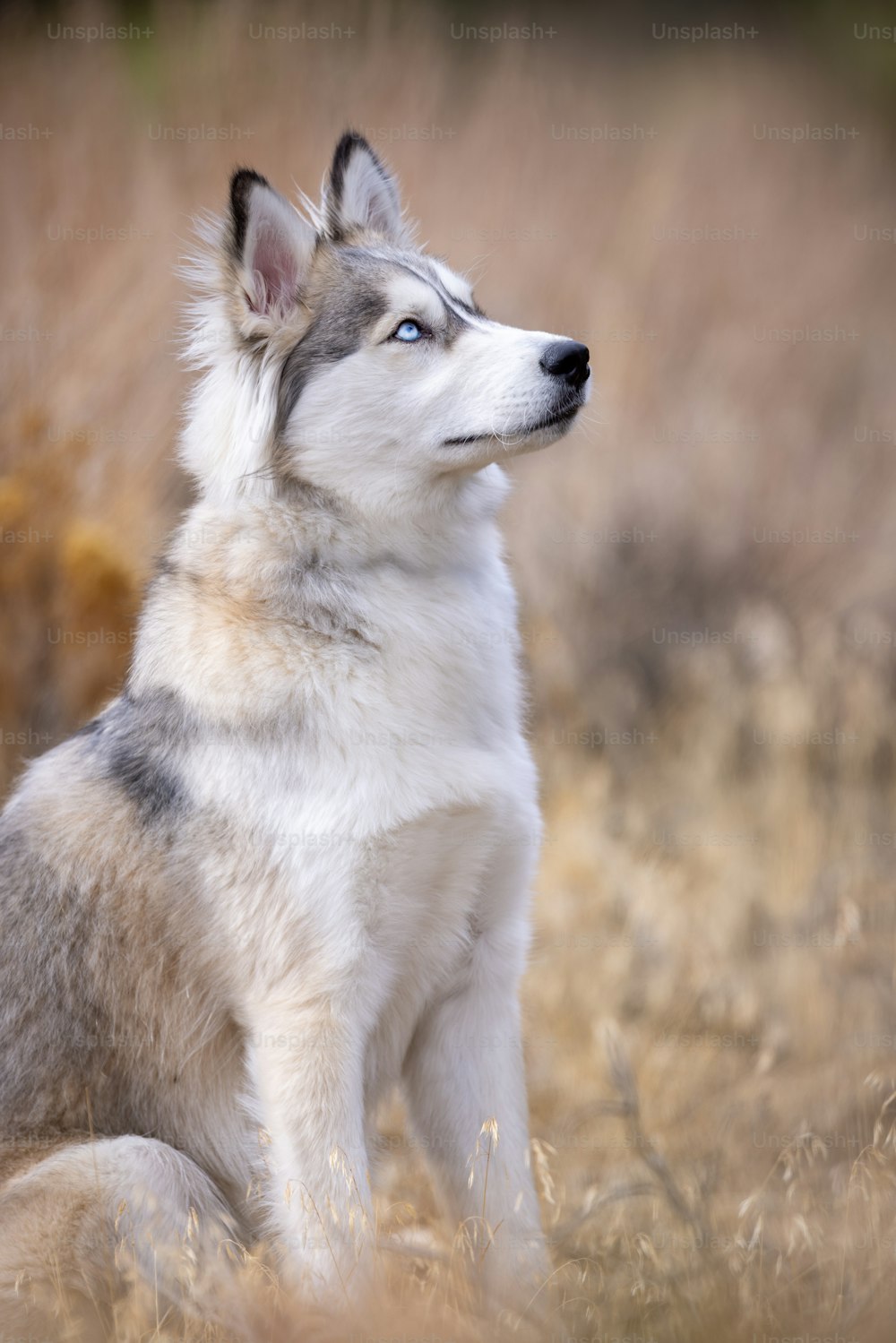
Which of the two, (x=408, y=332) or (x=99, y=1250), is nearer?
(x=99, y=1250)

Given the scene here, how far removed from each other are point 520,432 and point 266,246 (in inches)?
32.6

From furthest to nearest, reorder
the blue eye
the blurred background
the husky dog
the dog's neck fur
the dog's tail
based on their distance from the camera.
Answer: the blurred background < the blue eye < the dog's neck fur < the husky dog < the dog's tail

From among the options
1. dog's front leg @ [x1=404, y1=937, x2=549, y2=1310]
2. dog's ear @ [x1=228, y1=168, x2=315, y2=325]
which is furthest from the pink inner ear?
dog's front leg @ [x1=404, y1=937, x2=549, y2=1310]

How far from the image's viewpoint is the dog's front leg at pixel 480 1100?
3.12 metres

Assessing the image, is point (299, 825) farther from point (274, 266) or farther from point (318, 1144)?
point (274, 266)

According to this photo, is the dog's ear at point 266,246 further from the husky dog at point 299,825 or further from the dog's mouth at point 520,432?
the dog's mouth at point 520,432

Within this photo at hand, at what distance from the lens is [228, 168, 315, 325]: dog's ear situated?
3.04 metres

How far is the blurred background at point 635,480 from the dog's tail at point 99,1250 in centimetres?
54

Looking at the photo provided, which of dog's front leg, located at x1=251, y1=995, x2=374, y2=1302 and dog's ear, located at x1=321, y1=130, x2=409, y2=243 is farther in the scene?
dog's ear, located at x1=321, y1=130, x2=409, y2=243

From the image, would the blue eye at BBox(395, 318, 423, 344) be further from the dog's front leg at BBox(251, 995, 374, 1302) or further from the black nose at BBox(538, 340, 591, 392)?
the dog's front leg at BBox(251, 995, 374, 1302)

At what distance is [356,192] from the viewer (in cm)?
358

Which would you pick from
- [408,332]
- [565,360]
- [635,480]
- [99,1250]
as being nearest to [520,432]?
[565,360]

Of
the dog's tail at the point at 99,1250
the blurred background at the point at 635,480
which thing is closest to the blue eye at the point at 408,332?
the blurred background at the point at 635,480

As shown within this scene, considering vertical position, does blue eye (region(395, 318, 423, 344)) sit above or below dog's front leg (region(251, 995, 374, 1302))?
above
